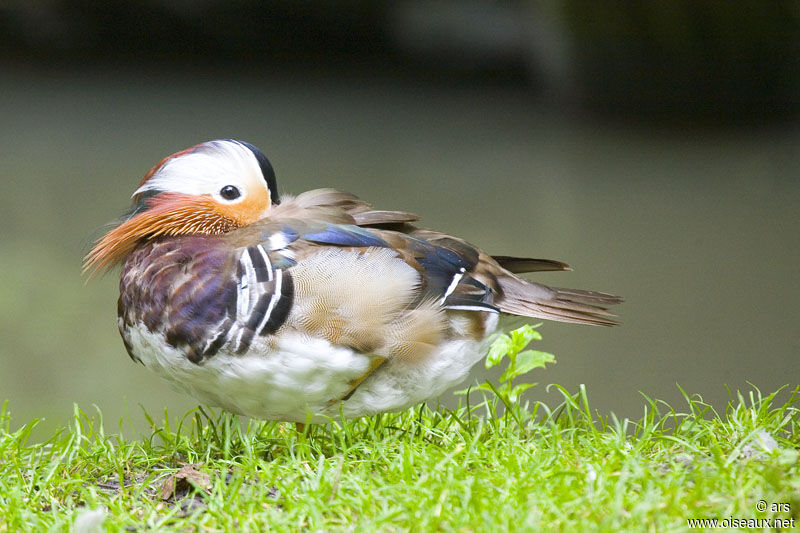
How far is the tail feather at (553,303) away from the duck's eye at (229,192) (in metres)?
0.75

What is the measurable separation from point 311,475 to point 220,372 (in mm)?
323

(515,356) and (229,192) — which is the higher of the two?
(229,192)

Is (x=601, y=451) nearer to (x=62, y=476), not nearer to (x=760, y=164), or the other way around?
(x=62, y=476)

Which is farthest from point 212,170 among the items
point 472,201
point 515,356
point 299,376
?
point 472,201

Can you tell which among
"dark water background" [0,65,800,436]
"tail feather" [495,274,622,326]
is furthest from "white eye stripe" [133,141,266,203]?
"tail feather" [495,274,622,326]

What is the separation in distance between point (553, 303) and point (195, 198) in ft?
3.28

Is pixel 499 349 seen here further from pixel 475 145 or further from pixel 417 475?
pixel 475 145

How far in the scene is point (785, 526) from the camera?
5.88ft

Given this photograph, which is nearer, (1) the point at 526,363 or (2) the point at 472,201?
(1) the point at 526,363

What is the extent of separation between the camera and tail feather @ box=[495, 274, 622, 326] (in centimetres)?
256

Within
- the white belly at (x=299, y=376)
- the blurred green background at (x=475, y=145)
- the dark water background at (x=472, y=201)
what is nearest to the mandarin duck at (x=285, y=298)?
the white belly at (x=299, y=376)

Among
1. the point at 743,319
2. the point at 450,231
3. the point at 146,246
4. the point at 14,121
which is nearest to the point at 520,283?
the point at 146,246

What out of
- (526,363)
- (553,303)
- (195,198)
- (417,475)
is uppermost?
(195,198)

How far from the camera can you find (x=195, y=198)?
2416mm
